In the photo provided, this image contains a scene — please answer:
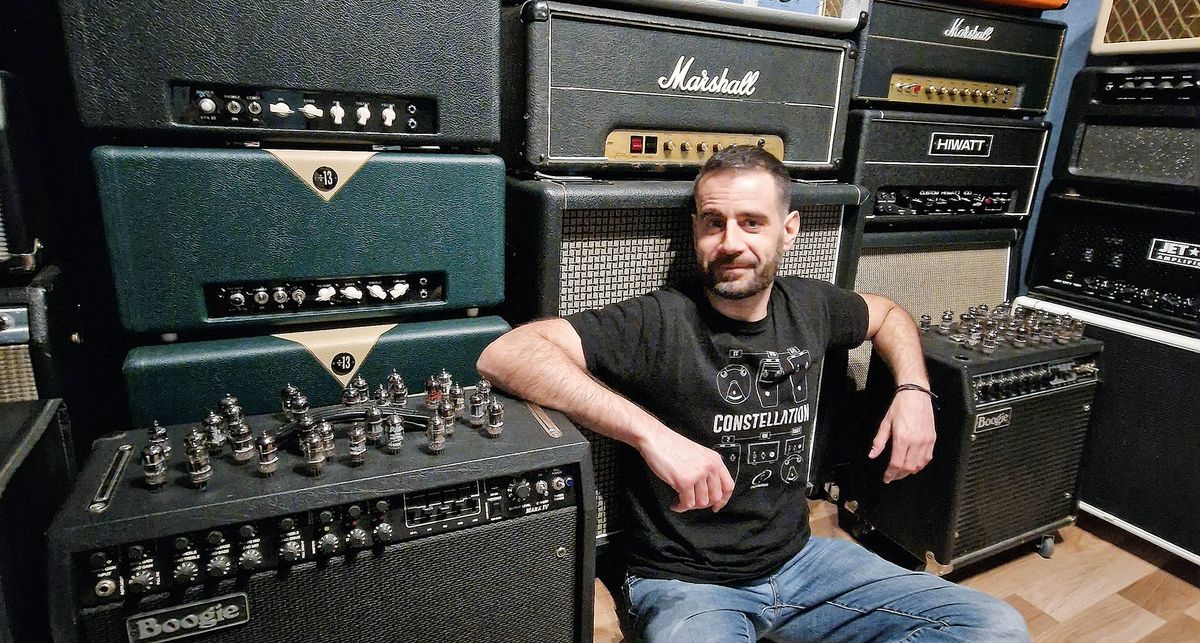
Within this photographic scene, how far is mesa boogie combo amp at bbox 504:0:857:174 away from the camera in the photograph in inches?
48.5

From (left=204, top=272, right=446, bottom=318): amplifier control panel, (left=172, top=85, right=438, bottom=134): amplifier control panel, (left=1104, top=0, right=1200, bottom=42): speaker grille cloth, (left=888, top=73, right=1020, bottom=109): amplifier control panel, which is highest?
(left=1104, top=0, right=1200, bottom=42): speaker grille cloth

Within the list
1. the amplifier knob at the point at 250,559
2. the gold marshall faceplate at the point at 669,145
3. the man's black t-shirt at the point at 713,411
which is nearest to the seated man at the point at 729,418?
the man's black t-shirt at the point at 713,411

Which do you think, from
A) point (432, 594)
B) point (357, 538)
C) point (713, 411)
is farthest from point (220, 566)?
point (713, 411)

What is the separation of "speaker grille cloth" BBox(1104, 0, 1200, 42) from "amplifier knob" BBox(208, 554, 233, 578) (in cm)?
226

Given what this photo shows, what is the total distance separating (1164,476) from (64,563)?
223 centimetres

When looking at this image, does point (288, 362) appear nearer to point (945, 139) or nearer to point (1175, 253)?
point (945, 139)

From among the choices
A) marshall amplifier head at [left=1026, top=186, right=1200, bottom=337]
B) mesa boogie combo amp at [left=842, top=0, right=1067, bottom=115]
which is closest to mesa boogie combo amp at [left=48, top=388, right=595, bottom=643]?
mesa boogie combo amp at [left=842, top=0, right=1067, bottom=115]

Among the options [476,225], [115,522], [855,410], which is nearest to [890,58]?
[855,410]

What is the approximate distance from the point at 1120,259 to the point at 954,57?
0.72 m

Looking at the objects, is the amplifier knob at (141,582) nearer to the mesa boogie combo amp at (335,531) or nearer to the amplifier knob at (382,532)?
the mesa boogie combo amp at (335,531)

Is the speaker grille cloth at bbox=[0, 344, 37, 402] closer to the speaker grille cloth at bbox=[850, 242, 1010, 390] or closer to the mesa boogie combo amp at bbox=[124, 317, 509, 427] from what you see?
the mesa boogie combo amp at bbox=[124, 317, 509, 427]

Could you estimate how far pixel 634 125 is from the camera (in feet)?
4.36

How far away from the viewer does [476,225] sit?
117 cm

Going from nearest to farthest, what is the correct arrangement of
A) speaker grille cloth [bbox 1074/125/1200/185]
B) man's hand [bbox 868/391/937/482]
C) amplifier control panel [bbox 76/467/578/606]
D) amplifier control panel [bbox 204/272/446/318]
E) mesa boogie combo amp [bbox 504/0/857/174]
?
1. amplifier control panel [bbox 76/467/578/606]
2. amplifier control panel [bbox 204/272/446/318]
3. mesa boogie combo amp [bbox 504/0/857/174]
4. man's hand [bbox 868/391/937/482]
5. speaker grille cloth [bbox 1074/125/1200/185]
